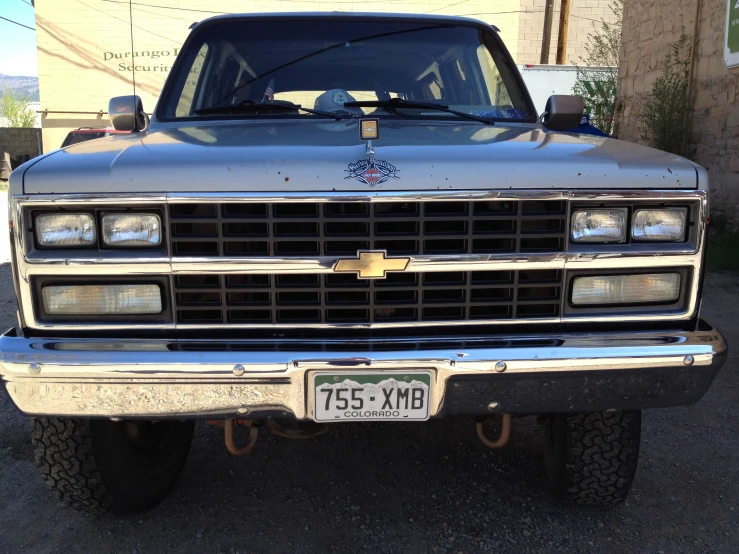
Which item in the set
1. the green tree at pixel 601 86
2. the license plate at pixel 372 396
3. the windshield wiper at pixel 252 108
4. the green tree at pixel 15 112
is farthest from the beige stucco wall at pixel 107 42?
the license plate at pixel 372 396

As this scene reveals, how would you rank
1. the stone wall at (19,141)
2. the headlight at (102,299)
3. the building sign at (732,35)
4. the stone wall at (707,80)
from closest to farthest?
1. the headlight at (102,299)
2. the building sign at (732,35)
3. the stone wall at (707,80)
4. the stone wall at (19,141)

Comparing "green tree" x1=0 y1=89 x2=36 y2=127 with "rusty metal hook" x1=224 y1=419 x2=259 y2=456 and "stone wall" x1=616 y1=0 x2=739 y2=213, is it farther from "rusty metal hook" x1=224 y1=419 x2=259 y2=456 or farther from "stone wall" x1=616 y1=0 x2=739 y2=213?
"rusty metal hook" x1=224 y1=419 x2=259 y2=456

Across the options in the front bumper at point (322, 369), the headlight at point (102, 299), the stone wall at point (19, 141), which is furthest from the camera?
the stone wall at point (19, 141)

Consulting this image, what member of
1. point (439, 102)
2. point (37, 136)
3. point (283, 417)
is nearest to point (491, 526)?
point (283, 417)

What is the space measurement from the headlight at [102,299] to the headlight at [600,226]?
4.29 feet

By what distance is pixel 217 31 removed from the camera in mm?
3291

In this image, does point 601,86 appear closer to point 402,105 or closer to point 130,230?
point 402,105

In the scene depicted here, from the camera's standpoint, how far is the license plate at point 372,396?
6.26 feet

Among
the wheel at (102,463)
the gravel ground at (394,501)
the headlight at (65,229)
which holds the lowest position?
the gravel ground at (394,501)

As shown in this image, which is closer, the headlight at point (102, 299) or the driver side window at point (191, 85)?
the headlight at point (102, 299)

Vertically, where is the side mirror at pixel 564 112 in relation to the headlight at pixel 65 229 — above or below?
above

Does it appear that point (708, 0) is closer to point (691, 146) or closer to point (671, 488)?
point (691, 146)

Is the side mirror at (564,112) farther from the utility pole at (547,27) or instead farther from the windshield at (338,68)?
the utility pole at (547,27)

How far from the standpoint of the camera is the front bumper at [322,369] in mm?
1886
